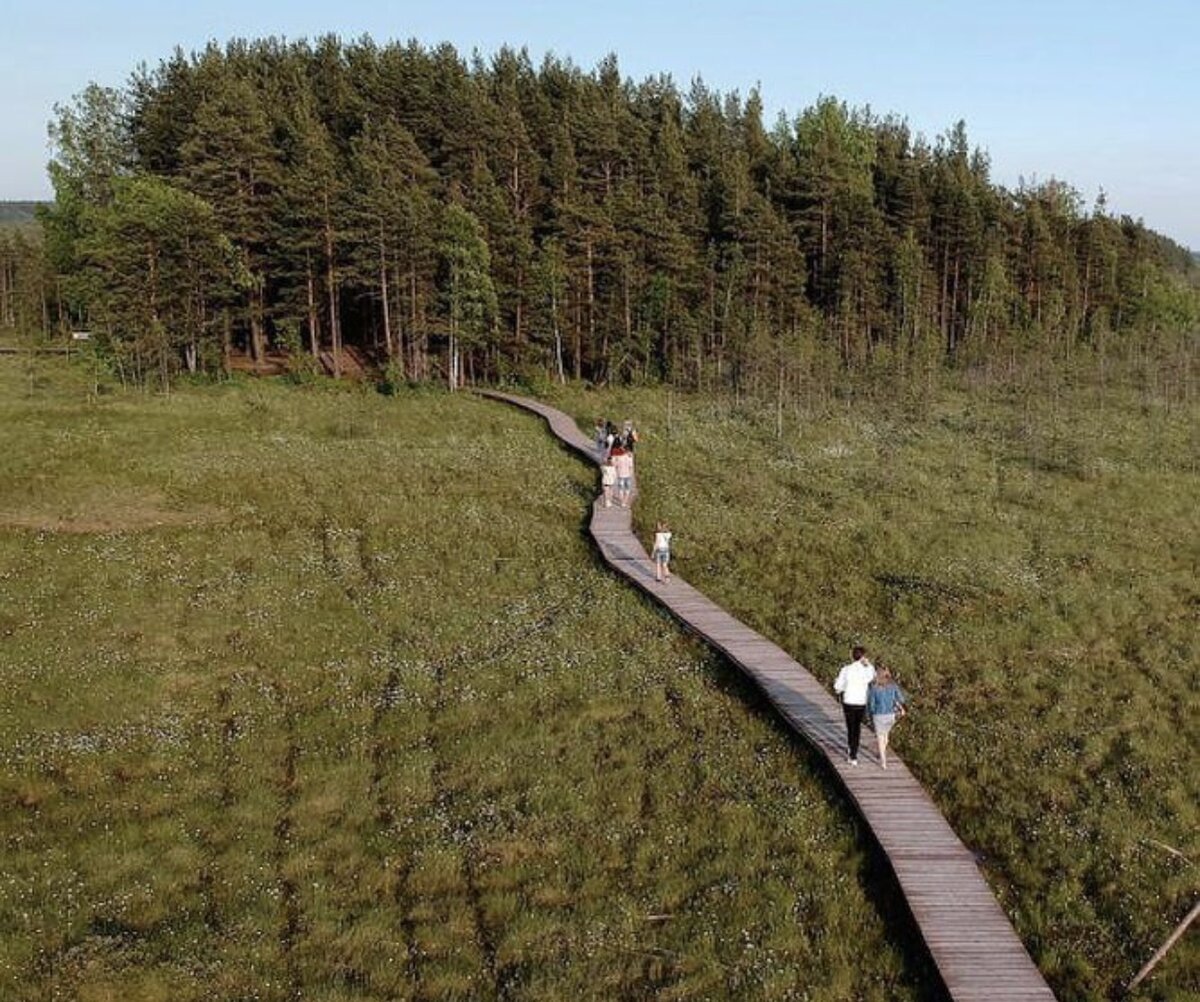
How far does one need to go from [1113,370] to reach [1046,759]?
2862 inches

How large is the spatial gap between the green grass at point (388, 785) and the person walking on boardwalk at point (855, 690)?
50.4 inches

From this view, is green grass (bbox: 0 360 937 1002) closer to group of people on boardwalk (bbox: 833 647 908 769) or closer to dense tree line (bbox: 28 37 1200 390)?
group of people on boardwalk (bbox: 833 647 908 769)

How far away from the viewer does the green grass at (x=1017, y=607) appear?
15.0 metres

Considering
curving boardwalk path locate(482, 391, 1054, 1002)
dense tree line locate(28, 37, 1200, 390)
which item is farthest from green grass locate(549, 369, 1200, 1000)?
dense tree line locate(28, 37, 1200, 390)

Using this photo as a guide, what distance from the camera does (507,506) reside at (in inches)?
1428

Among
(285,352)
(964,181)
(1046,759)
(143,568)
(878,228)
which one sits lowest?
(1046,759)

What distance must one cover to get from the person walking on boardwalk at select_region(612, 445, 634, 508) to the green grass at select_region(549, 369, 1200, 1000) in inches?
43.9

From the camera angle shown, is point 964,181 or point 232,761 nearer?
point 232,761

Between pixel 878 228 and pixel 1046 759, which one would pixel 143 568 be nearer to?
pixel 1046 759

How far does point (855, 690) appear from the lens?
55.7 feet

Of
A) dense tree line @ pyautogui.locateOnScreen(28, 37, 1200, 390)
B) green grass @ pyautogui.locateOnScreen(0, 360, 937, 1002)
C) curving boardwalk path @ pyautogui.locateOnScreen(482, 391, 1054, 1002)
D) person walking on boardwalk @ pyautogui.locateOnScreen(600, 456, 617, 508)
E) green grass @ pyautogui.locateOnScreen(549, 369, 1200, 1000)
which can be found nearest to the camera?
curving boardwalk path @ pyautogui.locateOnScreen(482, 391, 1054, 1002)

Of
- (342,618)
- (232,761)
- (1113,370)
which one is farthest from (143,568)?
(1113,370)

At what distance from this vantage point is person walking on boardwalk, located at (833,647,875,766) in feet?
55.7

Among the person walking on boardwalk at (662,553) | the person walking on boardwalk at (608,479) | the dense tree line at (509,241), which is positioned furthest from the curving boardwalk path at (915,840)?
the dense tree line at (509,241)
